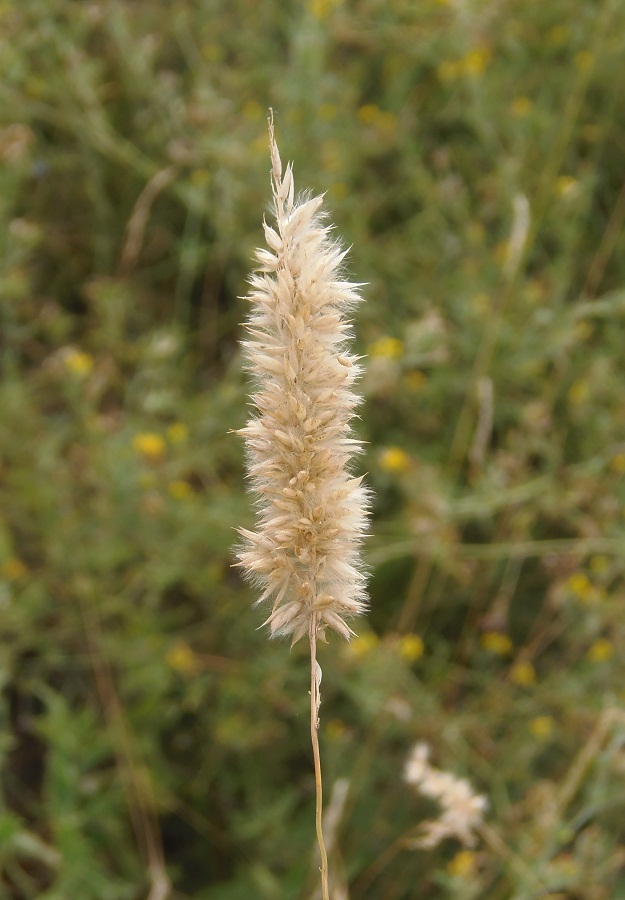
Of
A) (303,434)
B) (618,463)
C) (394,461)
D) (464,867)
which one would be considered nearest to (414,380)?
(394,461)

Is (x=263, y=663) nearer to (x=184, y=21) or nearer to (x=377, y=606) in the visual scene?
(x=377, y=606)

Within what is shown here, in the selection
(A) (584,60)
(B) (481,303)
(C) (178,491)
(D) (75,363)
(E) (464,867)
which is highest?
(A) (584,60)

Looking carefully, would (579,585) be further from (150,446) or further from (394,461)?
(150,446)

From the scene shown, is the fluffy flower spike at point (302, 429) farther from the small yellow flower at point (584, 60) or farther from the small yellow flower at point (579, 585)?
the small yellow flower at point (584, 60)

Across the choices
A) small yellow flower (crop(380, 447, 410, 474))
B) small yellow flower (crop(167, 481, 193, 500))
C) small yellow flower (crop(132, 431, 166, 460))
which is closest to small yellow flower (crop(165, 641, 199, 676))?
small yellow flower (crop(167, 481, 193, 500))

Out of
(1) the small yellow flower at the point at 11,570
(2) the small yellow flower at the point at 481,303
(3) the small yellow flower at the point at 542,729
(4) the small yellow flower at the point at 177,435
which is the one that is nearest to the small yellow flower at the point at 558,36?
(2) the small yellow flower at the point at 481,303
